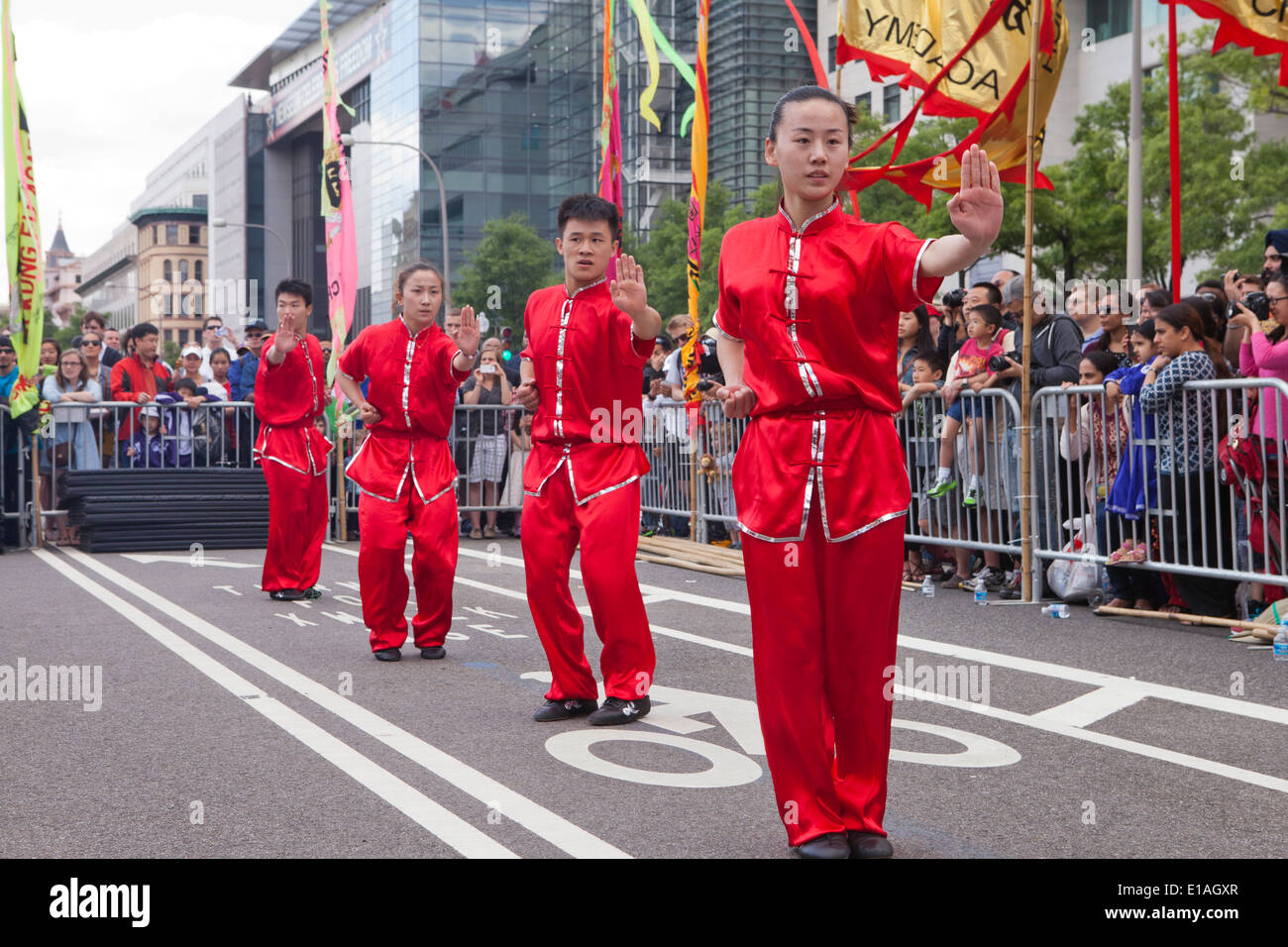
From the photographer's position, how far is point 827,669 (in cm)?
419

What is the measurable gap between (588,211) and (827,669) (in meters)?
2.69

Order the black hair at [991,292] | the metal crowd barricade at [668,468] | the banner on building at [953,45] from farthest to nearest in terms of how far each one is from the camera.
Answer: the metal crowd barricade at [668,468]
the black hair at [991,292]
the banner on building at [953,45]

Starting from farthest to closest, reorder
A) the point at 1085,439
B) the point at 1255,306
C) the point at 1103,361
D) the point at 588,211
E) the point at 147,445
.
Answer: the point at 147,445 → the point at 1103,361 → the point at 1085,439 → the point at 1255,306 → the point at 588,211

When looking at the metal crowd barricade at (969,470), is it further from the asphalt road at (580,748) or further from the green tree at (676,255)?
the green tree at (676,255)

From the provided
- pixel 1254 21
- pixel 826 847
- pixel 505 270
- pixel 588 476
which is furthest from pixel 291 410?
pixel 505 270

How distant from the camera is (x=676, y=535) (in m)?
15.1

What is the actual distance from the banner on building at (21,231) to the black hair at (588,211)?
9.24 metres

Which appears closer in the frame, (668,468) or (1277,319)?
(1277,319)

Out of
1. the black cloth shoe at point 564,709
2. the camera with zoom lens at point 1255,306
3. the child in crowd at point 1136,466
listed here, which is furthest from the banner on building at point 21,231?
the camera with zoom lens at point 1255,306

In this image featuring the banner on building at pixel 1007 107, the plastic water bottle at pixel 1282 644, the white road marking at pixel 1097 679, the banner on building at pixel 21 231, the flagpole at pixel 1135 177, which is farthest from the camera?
the flagpole at pixel 1135 177

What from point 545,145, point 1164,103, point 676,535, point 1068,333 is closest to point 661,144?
point 545,145

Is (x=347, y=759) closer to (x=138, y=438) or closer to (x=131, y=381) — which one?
(x=138, y=438)

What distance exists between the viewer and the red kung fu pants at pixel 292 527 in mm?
10492
